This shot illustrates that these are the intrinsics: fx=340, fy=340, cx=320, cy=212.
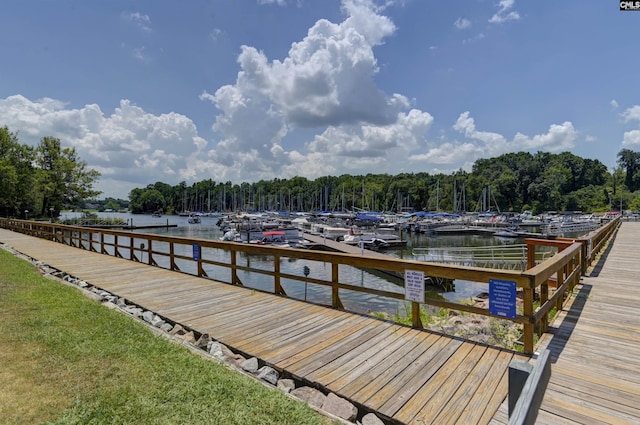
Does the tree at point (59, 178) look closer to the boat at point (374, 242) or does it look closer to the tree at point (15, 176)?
the tree at point (15, 176)

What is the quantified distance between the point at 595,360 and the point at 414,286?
80.2 inches

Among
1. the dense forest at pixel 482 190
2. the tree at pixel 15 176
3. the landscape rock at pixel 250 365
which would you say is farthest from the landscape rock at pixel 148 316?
the dense forest at pixel 482 190

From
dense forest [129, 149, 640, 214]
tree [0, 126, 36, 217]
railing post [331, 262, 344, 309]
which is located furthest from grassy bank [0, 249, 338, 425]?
dense forest [129, 149, 640, 214]

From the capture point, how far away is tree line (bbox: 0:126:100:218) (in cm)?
4456

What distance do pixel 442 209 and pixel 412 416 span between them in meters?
106

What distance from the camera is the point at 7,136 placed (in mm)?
44688

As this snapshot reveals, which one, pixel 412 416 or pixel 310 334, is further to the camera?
pixel 310 334

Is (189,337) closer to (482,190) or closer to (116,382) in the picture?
(116,382)

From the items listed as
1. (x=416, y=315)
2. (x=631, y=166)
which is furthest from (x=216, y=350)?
(x=631, y=166)

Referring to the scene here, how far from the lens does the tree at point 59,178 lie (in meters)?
49.7

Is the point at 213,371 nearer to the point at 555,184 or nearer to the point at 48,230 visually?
the point at 48,230

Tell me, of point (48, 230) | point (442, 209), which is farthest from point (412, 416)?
point (442, 209)

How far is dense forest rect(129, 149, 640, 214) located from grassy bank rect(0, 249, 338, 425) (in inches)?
3429

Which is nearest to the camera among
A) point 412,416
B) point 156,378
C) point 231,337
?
point 412,416
